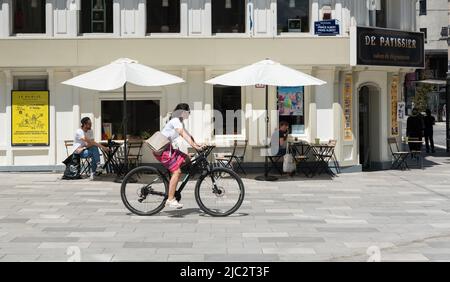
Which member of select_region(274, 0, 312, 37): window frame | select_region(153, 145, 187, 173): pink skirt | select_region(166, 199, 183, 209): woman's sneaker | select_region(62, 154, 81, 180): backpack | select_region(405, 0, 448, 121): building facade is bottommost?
select_region(166, 199, 183, 209): woman's sneaker

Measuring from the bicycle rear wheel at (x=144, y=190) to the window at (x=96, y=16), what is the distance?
27.1 ft

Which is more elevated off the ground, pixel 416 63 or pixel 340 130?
pixel 416 63

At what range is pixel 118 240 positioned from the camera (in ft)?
28.0

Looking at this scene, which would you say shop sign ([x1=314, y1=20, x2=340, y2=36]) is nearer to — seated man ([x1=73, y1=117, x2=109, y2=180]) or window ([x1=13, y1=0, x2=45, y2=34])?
seated man ([x1=73, y1=117, x2=109, y2=180])

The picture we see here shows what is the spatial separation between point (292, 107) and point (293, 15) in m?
2.53

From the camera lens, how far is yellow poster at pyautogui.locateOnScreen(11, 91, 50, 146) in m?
17.3

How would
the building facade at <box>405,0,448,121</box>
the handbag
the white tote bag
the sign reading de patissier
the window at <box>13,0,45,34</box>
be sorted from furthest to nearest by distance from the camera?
the building facade at <box>405,0,448,121</box>
the window at <box>13,0,45,34</box>
the sign reading de patissier
the white tote bag
the handbag

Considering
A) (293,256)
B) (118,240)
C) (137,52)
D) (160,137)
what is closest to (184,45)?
(137,52)

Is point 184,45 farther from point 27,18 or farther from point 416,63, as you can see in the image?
point 416,63

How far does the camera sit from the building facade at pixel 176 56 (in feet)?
55.9

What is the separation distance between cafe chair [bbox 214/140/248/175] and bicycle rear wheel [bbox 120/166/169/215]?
628cm

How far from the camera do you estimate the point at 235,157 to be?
1662 cm

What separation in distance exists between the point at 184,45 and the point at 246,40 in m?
1.65

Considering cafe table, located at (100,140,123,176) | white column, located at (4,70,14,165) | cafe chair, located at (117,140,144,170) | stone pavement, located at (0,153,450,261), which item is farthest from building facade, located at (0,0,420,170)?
stone pavement, located at (0,153,450,261)
